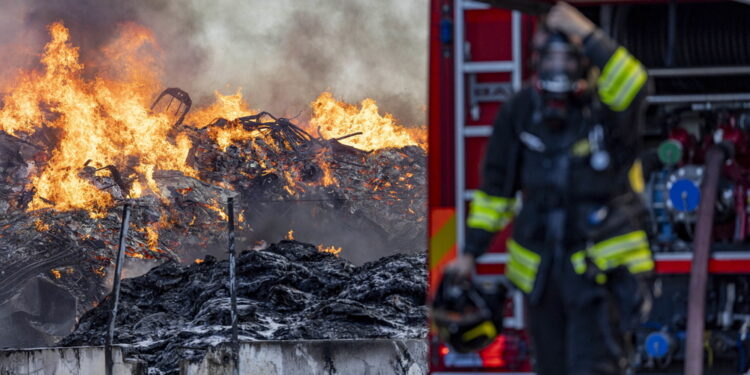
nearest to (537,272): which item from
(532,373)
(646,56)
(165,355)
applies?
(532,373)

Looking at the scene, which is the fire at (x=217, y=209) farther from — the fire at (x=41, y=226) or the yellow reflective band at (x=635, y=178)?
the yellow reflective band at (x=635, y=178)

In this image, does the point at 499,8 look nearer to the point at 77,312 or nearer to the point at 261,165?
the point at 77,312

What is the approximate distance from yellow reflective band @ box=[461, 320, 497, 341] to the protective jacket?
0.72 ft

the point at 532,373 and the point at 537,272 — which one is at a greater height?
the point at 537,272

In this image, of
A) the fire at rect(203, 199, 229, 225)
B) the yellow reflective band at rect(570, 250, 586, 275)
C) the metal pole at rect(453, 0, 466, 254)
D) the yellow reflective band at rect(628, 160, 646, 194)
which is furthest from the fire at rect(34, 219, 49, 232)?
the yellow reflective band at rect(570, 250, 586, 275)

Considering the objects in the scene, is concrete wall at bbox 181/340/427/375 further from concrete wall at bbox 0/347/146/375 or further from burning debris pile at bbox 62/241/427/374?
burning debris pile at bbox 62/241/427/374

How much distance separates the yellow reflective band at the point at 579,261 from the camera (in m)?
3.41

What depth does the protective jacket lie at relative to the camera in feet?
11.2

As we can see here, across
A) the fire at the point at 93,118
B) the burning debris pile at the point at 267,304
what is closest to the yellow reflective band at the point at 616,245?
the burning debris pile at the point at 267,304

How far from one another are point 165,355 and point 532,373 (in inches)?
368

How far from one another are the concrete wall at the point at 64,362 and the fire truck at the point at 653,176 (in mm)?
6515

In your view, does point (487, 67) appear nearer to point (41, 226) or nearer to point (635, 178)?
point (635, 178)

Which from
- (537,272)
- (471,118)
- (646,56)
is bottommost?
(537,272)

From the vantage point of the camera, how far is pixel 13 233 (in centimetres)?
2595
